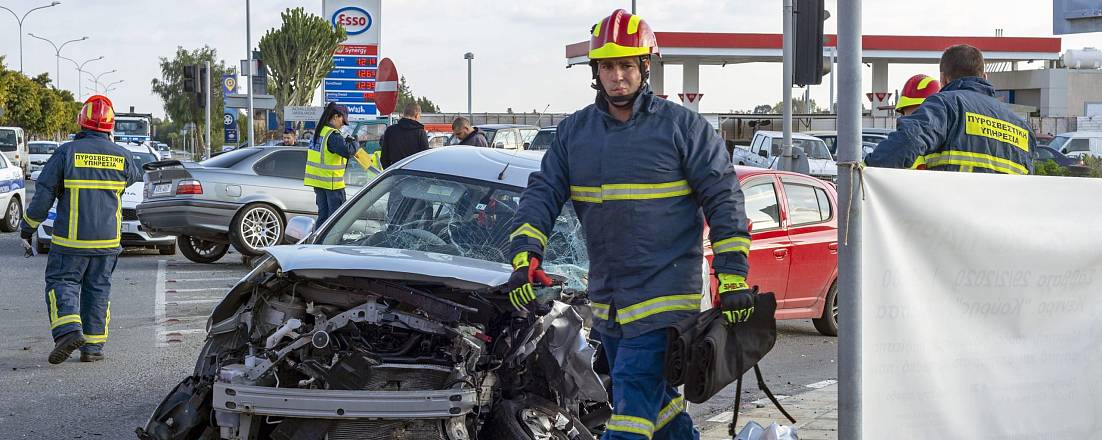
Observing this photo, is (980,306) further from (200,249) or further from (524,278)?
(200,249)

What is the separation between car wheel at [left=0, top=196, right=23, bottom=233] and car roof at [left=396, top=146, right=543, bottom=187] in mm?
16195

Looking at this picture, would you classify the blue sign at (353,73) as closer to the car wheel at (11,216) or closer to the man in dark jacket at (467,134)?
the car wheel at (11,216)

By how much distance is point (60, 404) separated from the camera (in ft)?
24.2

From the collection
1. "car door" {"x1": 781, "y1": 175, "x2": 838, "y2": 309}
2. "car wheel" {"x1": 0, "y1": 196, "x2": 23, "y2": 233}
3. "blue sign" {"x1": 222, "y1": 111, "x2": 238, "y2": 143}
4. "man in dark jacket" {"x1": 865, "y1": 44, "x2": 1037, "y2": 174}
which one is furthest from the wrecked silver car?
"blue sign" {"x1": 222, "y1": 111, "x2": 238, "y2": 143}

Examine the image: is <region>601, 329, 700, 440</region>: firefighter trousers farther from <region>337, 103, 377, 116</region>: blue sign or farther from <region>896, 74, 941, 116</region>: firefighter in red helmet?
<region>337, 103, 377, 116</region>: blue sign

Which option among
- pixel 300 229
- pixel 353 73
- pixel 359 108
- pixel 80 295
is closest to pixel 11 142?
pixel 353 73

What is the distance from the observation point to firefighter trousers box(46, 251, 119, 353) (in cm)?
870

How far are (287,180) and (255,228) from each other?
80cm

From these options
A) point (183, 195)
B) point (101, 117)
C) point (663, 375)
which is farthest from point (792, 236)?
point (183, 195)

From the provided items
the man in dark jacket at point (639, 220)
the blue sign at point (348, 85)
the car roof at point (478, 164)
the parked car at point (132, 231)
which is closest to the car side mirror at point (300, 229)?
the car roof at point (478, 164)

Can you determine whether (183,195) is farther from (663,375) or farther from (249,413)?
(663,375)

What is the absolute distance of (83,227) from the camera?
881cm

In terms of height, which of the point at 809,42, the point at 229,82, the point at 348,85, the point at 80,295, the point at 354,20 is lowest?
the point at 80,295

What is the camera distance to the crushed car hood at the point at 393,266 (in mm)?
4938
